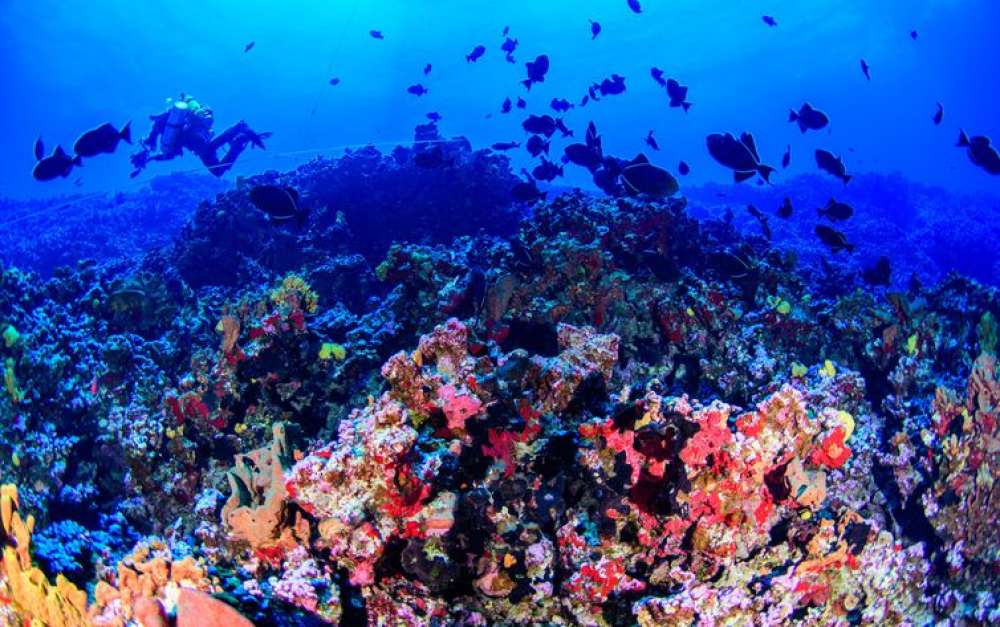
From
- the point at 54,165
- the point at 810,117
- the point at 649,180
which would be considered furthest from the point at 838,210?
the point at 54,165

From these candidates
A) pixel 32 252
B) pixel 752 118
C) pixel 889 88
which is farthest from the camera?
pixel 752 118

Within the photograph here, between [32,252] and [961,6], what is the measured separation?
89.0 meters

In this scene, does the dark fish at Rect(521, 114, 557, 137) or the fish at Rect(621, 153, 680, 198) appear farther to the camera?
the dark fish at Rect(521, 114, 557, 137)

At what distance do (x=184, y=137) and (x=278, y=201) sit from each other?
733cm

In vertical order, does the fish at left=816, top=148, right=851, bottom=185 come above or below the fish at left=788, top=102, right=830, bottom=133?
below

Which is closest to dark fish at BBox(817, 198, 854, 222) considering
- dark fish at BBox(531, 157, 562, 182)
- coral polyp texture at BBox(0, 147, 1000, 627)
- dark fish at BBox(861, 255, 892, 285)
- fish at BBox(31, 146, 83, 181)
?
dark fish at BBox(861, 255, 892, 285)

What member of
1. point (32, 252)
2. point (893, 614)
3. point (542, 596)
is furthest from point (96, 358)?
point (32, 252)

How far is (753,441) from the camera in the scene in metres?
2.61

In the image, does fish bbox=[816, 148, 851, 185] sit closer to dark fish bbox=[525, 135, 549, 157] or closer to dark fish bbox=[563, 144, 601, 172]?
dark fish bbox=[563, 144, 601, 172]

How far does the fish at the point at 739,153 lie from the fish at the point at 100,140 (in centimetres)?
707

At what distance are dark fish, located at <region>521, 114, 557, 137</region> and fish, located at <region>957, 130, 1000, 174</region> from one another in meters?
5.99

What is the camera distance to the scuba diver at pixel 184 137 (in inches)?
441

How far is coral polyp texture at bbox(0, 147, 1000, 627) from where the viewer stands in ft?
8.61

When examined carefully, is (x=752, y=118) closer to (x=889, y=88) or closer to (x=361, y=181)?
(x=889, y=88)
